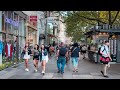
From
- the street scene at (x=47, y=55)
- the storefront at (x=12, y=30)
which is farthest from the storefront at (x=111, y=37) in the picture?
the storefront at (x=12, y=30)

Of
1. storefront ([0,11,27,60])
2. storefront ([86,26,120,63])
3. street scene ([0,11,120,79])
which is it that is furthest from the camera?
storefront ([86,26,120,63])

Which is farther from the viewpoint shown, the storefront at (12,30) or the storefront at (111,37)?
the storefront at (111,37)

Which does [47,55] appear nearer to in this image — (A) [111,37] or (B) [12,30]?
(A) [111,37]

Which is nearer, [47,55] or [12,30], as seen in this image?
[47,55]

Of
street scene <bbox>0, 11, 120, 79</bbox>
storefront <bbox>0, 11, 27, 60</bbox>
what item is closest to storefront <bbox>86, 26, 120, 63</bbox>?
street scene <bbox>0, 11, 120, 79</bbox>

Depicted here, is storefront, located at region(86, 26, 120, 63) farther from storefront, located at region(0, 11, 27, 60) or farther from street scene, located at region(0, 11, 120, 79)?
storefront, located at region(0, 11, 27, 60)

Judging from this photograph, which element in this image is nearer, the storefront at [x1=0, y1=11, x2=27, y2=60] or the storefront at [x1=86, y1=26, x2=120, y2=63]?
the storefront at [x1=0, y1=11, x2=27, y2=60]

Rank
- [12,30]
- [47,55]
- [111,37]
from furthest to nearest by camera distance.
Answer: [12,30], [111,37], [47,55]

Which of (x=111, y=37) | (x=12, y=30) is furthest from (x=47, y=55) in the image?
(x=12, y=30)

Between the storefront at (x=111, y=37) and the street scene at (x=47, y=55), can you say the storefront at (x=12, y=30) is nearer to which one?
the street scene at (x=47, y=55)

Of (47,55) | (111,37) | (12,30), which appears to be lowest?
(47,55)
